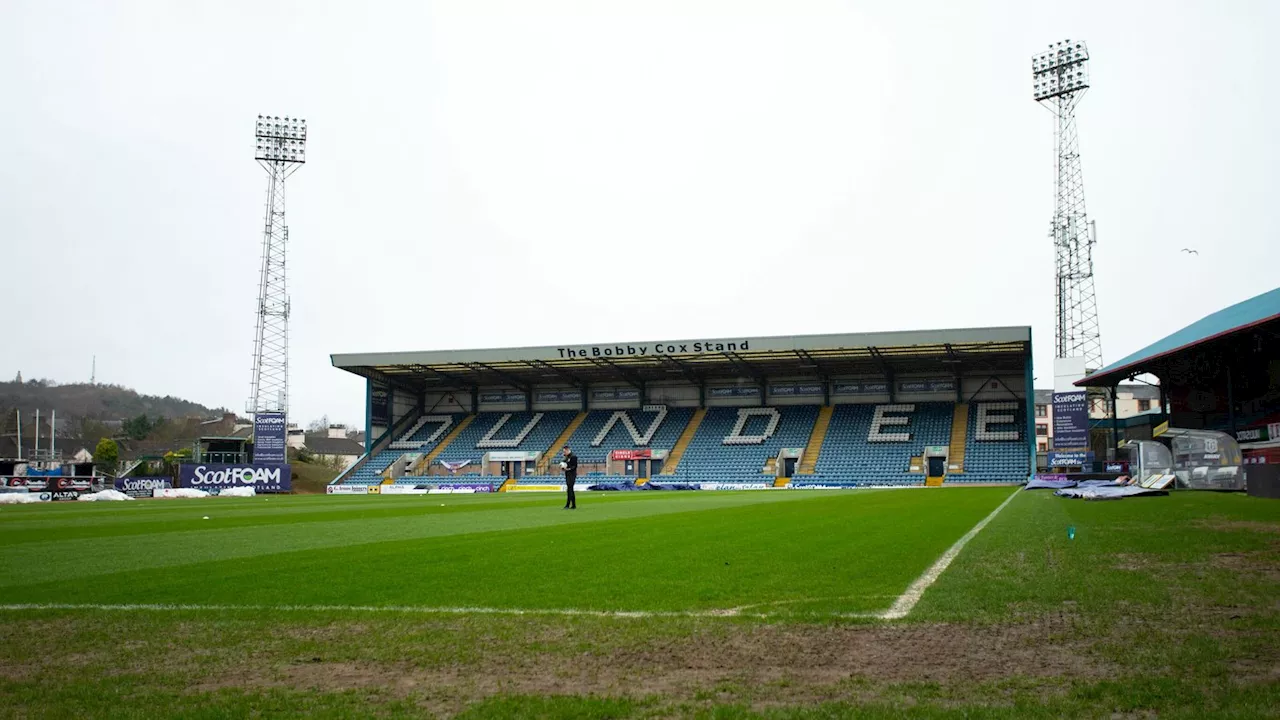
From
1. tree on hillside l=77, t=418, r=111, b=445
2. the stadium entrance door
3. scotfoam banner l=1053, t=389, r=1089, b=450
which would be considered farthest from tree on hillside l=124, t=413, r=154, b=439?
scotfoam banner l=1053, t=389, r=1089, b=450

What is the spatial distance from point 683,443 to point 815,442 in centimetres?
808

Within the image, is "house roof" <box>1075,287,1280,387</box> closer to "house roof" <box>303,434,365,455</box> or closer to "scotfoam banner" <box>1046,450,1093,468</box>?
"scotfoam banner" <box>1046,450,1093,468</box>

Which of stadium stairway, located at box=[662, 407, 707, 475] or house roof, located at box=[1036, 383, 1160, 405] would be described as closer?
stadium stairway, located at box=[662, 407, 707, 475]

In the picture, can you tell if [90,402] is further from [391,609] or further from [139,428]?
[391,609]

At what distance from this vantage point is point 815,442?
51906 mm

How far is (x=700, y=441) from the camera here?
54.1 meters

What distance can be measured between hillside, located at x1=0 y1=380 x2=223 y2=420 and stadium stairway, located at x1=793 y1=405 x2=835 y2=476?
79.2 m

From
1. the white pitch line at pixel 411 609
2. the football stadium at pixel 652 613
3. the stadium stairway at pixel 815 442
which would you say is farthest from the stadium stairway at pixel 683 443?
the white pitch line at pixel 411 609

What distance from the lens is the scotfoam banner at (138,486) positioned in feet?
143

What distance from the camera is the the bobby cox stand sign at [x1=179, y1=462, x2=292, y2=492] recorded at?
4831 cm

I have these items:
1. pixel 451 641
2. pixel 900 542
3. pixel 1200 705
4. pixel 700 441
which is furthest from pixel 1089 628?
pixel 700 441

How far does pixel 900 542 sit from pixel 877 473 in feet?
125

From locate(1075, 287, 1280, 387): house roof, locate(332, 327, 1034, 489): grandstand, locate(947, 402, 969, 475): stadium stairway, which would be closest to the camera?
locate(1075, 287, 1280, 387): house roof

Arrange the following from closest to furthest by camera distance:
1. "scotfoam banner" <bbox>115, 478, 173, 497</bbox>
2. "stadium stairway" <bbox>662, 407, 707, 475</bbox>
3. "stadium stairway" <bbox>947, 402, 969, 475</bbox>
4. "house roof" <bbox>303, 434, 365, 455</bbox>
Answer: "scotfoam banner" <bbox>115, 478, 173, 497</bbox> → "stadium stairway" <bbox>947, 402, 969, 475</bbox> → "stadium stairway" <bbox>662, 407, 707, 475</bbox> → "house roof" <bbox>303, 434, 365, 455</bbox>
